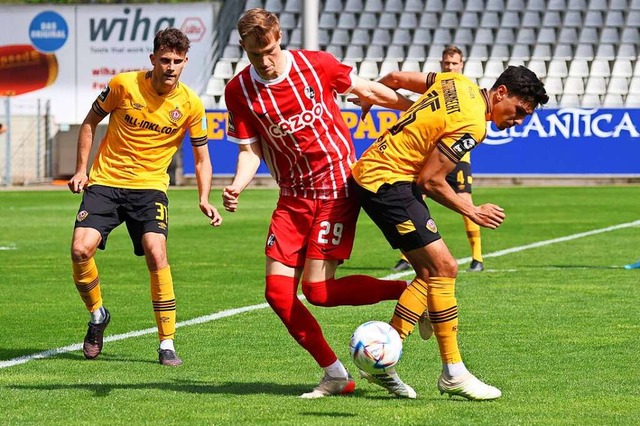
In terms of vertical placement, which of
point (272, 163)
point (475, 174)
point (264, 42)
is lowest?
point (475, 174)

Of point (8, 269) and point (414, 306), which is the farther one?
point (8, 269)

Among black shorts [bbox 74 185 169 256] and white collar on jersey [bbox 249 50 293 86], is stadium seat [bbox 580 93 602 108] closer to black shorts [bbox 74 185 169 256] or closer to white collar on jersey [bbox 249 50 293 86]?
black shorts [bbox 74 185 169 256]

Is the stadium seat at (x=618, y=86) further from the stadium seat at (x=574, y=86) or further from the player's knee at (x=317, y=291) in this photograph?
the player's knee at (x=317, y=291)

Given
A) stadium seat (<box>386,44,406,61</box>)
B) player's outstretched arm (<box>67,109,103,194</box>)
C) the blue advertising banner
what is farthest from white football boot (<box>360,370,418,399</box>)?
stadium seat (<box>386,44,406,61</box>)

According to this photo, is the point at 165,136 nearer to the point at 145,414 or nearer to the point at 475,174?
the point at 145,414

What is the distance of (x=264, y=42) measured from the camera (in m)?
6.30

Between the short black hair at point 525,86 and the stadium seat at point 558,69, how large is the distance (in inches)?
1131

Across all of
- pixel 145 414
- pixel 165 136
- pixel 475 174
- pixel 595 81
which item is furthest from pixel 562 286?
pixel 595 81

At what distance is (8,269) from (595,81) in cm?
2337

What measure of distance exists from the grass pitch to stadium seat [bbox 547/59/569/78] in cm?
1792

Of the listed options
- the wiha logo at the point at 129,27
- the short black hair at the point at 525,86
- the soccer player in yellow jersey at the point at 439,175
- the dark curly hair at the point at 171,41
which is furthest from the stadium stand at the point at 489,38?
the short black hair at the point at 525,86

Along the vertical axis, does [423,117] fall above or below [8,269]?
above

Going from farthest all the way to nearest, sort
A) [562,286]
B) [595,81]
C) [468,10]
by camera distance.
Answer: [468,10] < [595,81] < [562,286]

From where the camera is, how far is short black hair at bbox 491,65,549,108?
20.8 ft
